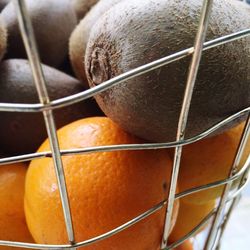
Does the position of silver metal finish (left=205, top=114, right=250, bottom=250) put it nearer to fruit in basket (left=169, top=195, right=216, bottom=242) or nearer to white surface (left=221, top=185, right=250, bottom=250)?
fruit in basket (left=169, top=195, right=216, bottom=242)

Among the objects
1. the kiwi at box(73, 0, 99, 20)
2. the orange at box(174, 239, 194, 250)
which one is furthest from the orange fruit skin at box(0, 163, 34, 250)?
the kiwi at box(73, 0, 99, 20)

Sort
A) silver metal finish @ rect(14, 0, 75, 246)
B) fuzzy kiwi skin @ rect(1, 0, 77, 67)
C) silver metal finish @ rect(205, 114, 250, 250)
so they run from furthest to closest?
1. fuzzy kiwi skin @ rect(1, 0, 77, 67)
2. silver metal finish @ rect(205, 114, 250, 250)
3. silver metal finish @ rect(14, 0, 75, 246)

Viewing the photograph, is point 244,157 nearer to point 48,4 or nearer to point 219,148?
point 219,148

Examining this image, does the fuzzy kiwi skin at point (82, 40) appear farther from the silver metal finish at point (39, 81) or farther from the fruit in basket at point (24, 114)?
the silver metal finish at point (39, 81)

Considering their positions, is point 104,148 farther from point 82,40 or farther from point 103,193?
point 82,40

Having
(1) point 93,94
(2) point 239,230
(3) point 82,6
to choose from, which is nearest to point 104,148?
(1) point 93,94

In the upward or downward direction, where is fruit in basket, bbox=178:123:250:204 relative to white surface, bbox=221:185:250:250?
downward

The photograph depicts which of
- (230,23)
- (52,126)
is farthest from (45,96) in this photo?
(230,23)
